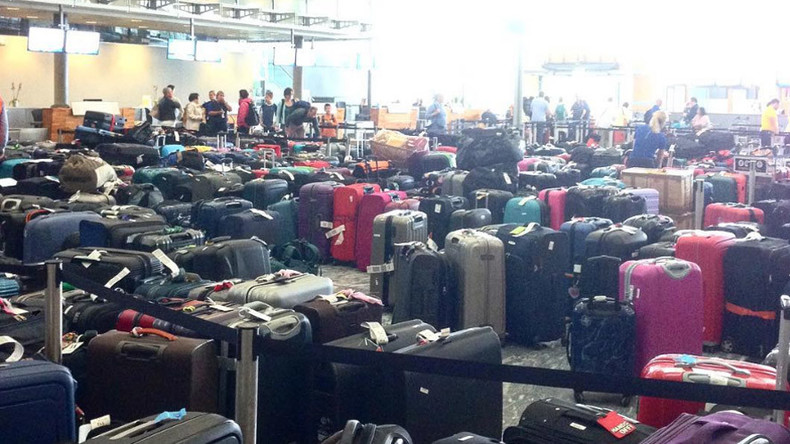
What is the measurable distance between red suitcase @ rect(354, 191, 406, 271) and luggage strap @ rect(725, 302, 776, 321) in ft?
10.9

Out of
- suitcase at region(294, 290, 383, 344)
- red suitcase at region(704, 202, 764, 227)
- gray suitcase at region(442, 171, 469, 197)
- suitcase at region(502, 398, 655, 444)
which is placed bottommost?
suitcase at region(502, 398, 655, 444)

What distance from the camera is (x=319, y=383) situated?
3.94m

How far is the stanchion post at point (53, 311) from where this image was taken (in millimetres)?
3430

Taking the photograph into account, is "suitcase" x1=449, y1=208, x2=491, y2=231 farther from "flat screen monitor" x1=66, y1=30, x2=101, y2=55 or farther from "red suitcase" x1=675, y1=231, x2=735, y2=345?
"flat screen monitor" x1=66, y1=30, x2=101, y2=55

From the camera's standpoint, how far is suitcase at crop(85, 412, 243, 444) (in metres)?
2.59

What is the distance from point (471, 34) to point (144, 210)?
24.2 m

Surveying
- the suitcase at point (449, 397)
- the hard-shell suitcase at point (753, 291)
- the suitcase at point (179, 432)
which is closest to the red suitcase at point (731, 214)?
the hard-shell suitcase at point (753, 291)

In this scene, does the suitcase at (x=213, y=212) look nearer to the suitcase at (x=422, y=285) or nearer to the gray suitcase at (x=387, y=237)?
the gray suitcase at (x=387, y=237)

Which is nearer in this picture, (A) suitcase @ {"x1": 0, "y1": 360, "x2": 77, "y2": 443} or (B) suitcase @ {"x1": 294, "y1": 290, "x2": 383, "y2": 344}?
(A) suitcase @ {"x1": 0, "y1": 360, "x2": 77, "y2": 443}

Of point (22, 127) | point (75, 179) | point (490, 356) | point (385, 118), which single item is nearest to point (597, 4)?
point (385, 118)

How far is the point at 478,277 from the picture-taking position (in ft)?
20.1

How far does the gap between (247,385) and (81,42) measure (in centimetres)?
1679

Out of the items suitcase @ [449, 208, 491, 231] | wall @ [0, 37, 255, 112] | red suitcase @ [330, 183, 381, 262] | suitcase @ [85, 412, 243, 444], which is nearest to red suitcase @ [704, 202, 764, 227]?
suitcase @ [449, 208, 491, 231]

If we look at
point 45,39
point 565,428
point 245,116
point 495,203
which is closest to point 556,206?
point 495,203
